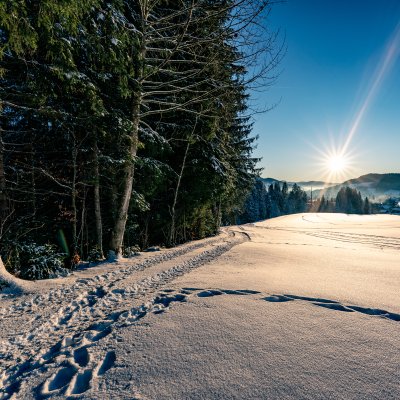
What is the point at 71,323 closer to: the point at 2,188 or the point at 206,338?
the point at 206,338

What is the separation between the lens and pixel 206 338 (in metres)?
2.47

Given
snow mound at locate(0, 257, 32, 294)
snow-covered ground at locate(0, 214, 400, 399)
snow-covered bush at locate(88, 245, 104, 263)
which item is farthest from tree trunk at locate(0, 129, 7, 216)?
snow-covered ground at locate(0, 214, 400, 399)

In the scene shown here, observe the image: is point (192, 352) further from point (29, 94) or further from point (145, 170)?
point (145, 170)

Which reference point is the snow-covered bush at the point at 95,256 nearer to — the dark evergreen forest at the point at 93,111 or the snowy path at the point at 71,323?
the dark evergreen forest at the point at 93,111

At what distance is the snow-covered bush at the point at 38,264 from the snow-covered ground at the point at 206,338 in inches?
34.8

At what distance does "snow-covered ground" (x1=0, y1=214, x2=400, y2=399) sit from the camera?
183cm

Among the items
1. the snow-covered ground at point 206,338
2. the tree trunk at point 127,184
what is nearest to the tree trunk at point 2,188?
the snow-covered ground at point 206,338

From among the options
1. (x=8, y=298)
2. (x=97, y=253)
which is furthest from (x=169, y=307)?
(x=97, y=253)

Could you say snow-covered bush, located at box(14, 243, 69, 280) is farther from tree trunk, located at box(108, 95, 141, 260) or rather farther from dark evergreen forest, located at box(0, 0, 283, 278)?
tree trunk, located at box(108, 95, 141, 260)

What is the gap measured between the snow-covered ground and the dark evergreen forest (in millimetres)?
2688

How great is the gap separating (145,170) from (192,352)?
818cm

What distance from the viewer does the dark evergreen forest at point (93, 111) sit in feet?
17.3

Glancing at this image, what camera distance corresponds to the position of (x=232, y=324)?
2730 mm

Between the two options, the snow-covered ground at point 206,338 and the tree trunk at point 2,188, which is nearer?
the snow-covered ground at point 206,338
